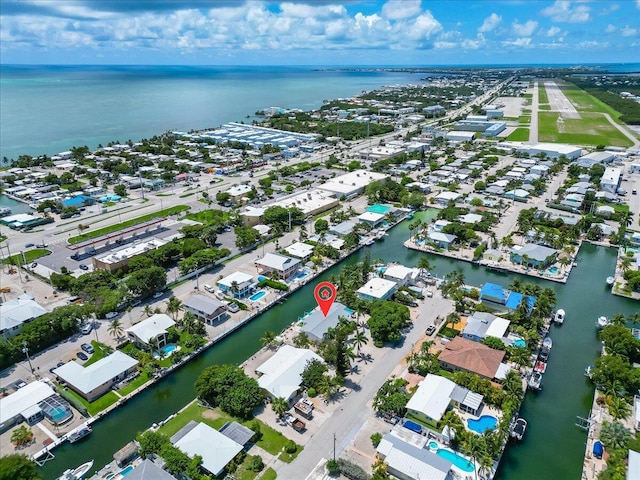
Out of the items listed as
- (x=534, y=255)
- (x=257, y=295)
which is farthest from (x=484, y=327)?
(x=257, y=295)

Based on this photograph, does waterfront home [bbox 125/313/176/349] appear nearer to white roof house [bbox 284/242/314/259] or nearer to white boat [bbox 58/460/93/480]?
white boat [bbox 58/460/93/480]

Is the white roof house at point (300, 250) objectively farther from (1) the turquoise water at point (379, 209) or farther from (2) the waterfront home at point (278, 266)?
(1) the turquoise water at point (379, 209)

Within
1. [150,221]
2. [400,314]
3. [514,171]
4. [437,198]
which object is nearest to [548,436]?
[400,314]

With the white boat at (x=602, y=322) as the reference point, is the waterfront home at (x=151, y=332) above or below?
above

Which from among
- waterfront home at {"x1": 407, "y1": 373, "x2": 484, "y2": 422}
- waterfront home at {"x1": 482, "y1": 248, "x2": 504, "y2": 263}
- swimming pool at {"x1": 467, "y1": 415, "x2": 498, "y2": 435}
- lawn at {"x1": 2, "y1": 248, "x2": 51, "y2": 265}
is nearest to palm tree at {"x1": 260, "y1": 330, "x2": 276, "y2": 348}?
waterfront home at {"x1": 407, "y1": 373, "x2": 484, "y2": 422}

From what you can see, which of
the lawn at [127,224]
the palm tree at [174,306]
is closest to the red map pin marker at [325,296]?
the palm tree at [174,306]

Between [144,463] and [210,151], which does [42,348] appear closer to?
[144,463]
